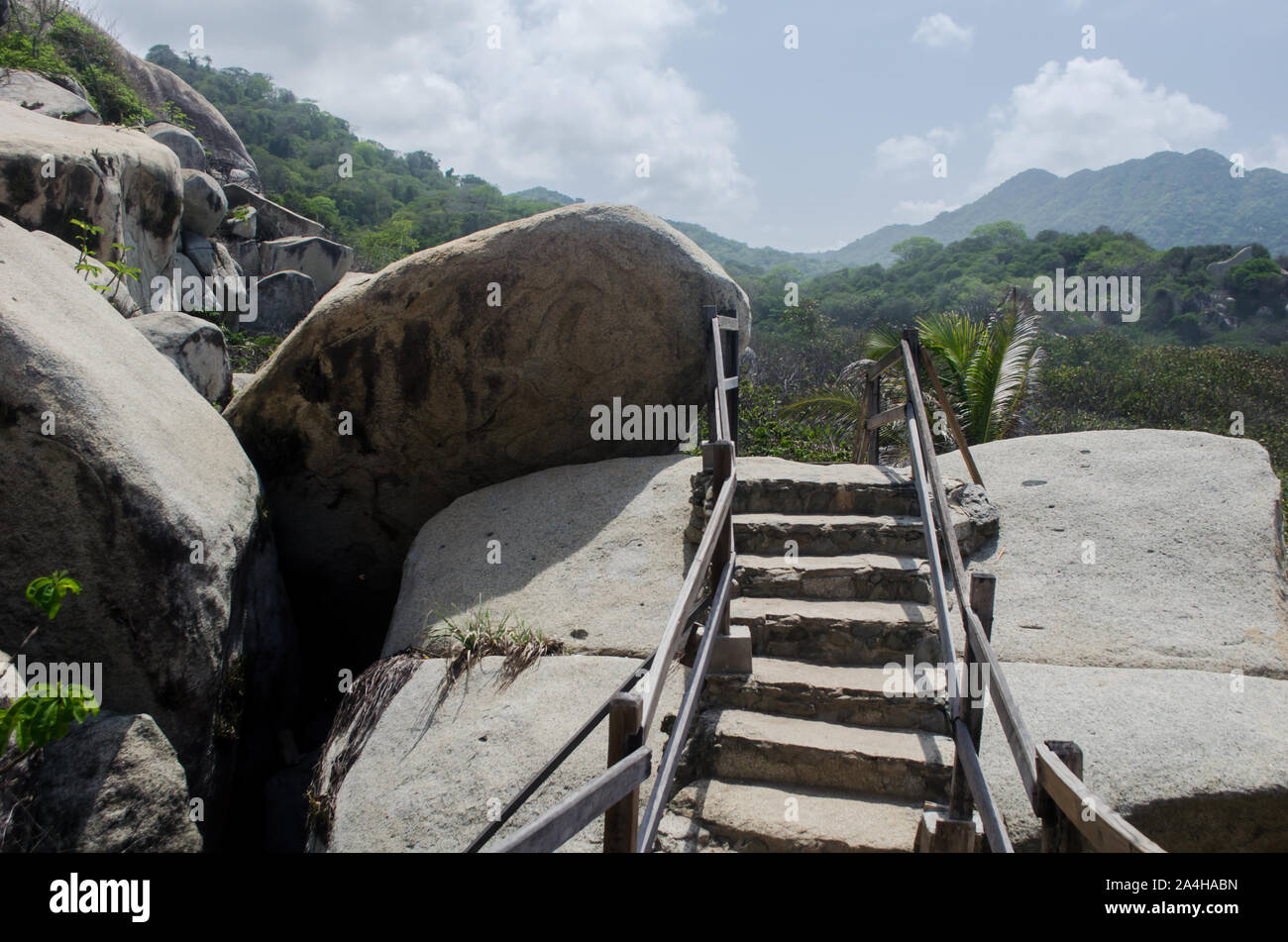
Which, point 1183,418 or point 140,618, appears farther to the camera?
point 1183,418

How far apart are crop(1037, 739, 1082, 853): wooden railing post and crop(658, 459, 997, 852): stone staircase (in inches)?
49.0

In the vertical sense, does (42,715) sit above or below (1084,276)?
below

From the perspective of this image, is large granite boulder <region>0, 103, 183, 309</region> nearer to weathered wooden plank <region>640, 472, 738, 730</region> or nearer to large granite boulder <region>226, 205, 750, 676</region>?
large granite boulder <region>226, 205, 750, 676</region>

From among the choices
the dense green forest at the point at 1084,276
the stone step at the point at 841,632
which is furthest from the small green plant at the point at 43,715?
the dense green forest at the point at 1084,276

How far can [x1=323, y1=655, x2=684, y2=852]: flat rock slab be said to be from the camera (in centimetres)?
413

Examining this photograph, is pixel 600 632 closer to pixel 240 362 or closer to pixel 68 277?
pixel 68 277

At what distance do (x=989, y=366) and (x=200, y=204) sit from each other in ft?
54.5

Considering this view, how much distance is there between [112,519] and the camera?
4.57m

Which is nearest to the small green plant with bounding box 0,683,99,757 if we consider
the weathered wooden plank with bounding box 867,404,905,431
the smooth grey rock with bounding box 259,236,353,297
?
the weathered wooden plank with bounding box 867,404,905,431

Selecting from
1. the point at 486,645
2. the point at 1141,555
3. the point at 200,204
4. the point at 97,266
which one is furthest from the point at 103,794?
the point at 200,204

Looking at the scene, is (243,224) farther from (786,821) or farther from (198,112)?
(786,821)
